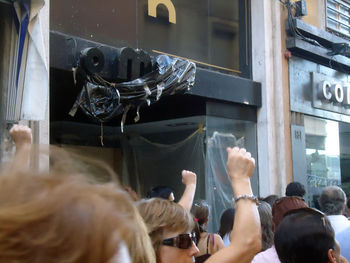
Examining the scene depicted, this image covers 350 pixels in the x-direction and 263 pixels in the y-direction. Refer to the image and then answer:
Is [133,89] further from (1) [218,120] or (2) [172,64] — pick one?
(1) [218,120]

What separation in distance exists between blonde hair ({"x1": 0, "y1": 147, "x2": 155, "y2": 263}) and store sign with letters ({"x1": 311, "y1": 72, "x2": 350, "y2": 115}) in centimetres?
1026

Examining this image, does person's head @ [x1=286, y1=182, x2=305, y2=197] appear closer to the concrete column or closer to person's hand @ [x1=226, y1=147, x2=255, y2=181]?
the concrete column

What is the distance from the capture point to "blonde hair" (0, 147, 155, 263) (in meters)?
1.02

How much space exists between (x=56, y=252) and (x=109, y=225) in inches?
5.0

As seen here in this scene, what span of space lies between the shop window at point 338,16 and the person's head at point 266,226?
8.50 metres

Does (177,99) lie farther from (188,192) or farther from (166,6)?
(188,192)

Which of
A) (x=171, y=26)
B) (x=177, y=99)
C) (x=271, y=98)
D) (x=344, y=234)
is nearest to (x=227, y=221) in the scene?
(x=344, y=234)

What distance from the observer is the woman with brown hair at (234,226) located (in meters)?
2.34

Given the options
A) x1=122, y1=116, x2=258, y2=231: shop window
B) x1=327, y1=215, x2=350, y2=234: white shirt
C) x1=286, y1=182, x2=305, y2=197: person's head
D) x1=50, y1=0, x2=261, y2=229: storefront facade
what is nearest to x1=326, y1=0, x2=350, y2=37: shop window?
x1=50, y1=0, x2=261, y2=229: storefront facade

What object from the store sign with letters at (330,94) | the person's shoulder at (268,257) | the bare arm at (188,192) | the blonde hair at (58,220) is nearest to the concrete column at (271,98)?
the store sign with letters at (330,94)

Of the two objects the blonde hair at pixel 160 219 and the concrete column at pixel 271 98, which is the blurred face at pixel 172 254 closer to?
the blonde hair at pixel 160 219

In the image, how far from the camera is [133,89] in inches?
269

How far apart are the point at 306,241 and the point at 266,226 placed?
80.1 inches

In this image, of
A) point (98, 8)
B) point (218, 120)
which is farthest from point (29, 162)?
point (218, 120)
